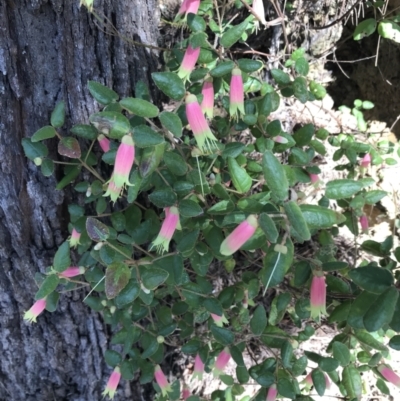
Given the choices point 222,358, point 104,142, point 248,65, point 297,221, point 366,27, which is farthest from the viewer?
point 366,27

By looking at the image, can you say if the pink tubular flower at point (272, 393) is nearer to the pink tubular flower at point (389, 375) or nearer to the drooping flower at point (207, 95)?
the pink tubular flower at point (389, 375)

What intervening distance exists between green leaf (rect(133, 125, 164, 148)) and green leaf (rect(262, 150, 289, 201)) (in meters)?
0.20

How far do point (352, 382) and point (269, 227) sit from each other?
0.59 m

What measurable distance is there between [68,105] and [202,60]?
0.36m

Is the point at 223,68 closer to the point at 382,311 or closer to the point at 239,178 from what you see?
the point at 239,178

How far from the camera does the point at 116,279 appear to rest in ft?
2.90

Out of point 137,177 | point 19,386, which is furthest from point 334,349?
point 19,386

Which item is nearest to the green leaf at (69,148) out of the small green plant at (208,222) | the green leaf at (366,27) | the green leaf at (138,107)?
the small green plant at (208,222)

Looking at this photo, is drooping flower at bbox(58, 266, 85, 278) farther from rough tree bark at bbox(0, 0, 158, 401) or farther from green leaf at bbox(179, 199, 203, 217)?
green leaf at bbox(179, 199, 203, 217)

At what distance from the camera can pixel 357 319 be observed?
0.87 meters

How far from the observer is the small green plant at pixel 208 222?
813mm

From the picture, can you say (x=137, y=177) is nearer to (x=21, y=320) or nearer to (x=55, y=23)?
(x=55, y=23)

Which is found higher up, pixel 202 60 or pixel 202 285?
pixel 202 60

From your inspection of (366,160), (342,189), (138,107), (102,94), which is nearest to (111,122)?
(138,107)
